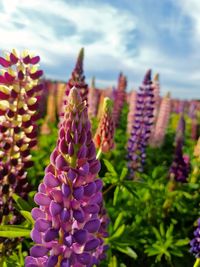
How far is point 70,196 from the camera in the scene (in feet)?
6.04

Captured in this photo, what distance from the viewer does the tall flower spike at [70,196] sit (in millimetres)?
1800

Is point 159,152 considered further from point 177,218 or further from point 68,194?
point 68,194

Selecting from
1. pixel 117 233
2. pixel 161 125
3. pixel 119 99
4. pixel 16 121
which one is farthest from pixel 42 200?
pixel 119 99

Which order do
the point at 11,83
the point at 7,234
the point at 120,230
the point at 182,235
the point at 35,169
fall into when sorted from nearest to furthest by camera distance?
the point at 7,234 → the point at 11,83 → the point at 120,230 → the point at 182,235 → the point at 35,169

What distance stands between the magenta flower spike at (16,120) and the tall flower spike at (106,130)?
1.79 feet

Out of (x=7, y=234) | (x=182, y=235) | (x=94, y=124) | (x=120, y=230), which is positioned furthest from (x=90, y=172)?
(x=94, y=124)

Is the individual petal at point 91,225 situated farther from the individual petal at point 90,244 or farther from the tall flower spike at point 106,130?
the tall flower spike at point 106,130

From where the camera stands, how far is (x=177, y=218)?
526 cm

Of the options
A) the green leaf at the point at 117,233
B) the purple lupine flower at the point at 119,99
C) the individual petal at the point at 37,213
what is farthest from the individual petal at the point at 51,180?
the purple lupine flower at the point at 119,99

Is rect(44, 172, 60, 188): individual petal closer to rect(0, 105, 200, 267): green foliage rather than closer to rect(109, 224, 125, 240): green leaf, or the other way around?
rect(0, 105, 200, 267): green foliage

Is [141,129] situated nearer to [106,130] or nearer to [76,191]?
[106,130]

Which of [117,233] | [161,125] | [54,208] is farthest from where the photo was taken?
[161,125]

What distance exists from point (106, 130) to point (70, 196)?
155cm

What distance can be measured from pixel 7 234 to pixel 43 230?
0.23m
